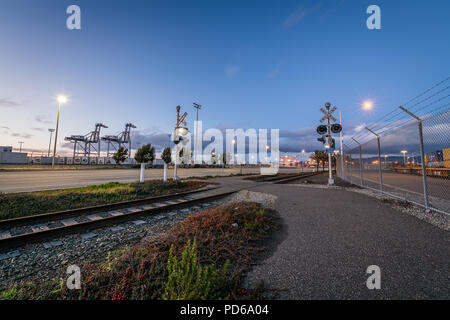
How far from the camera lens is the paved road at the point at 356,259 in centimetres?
225

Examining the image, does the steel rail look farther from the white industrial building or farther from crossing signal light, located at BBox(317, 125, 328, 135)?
the white industrial building

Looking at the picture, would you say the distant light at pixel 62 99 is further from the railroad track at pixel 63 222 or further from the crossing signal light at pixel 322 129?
the crossing signal light at pixel 322 129

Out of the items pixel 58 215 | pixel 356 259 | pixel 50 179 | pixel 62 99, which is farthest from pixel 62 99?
pixel 356 259

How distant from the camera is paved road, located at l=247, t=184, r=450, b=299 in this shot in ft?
7.38

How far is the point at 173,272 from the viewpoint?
239 cm

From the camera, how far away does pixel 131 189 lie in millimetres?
9828

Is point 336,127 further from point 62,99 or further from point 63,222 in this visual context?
point 62,99

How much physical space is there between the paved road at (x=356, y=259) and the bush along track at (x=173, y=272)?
18.3 inches

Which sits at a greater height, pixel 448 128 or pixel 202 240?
pixel 448 128

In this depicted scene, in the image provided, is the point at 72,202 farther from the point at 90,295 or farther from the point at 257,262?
the point at 257,262

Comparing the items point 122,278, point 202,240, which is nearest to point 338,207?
point 202,240
